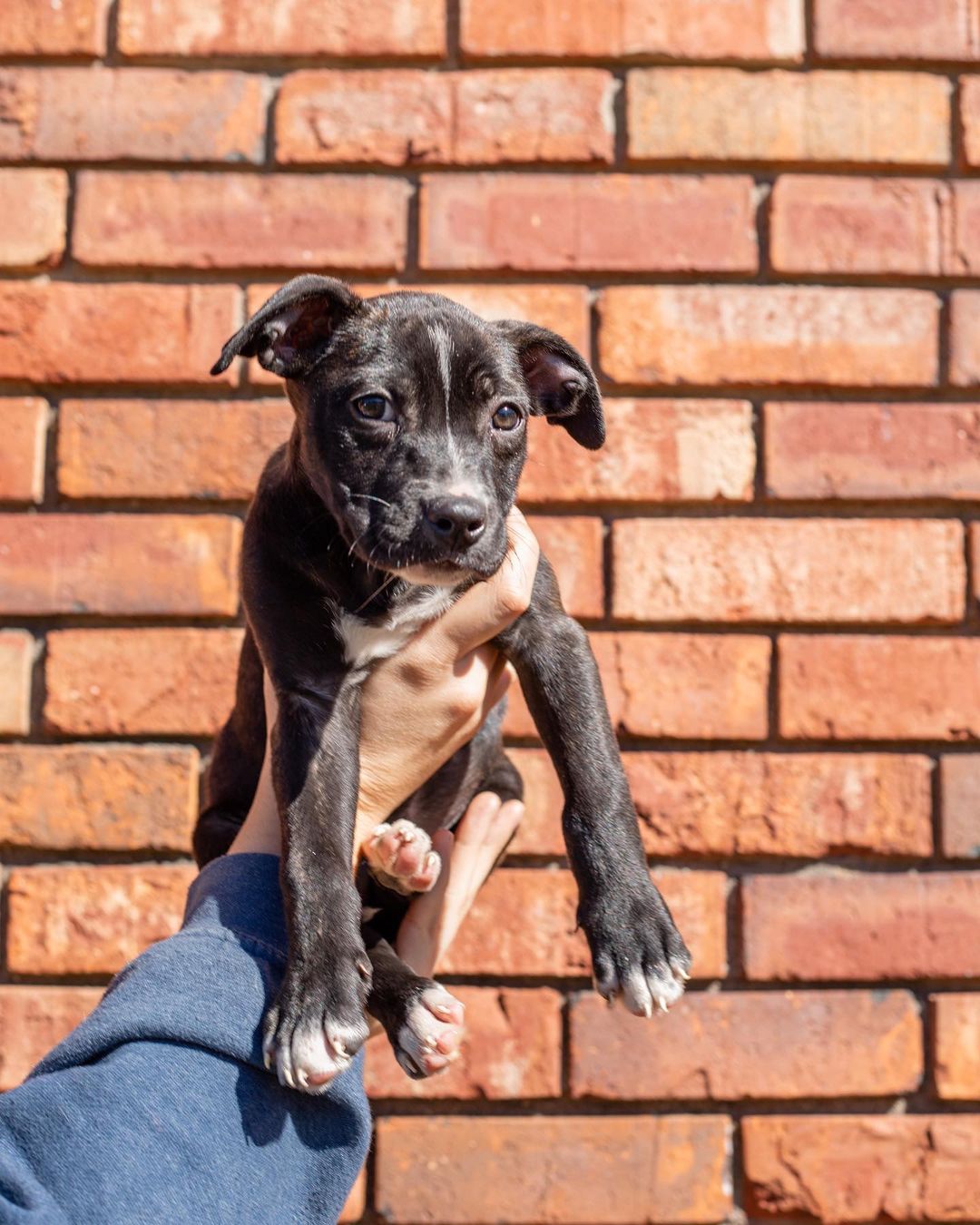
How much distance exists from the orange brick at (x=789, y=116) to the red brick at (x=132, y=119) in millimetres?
697

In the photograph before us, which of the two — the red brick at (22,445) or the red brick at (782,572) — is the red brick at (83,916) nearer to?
the red brick at (22,445)

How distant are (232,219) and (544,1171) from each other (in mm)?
1712

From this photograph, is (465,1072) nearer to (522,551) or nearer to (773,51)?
(522,551)

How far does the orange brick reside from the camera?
2088mm

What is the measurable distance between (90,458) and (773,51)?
1.40 m

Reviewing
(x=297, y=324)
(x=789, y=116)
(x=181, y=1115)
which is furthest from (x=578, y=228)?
(x=181, y=1115)

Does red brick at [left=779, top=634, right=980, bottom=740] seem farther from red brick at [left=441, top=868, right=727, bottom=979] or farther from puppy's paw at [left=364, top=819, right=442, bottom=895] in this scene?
puppy's paw at [left=364, top=819, right=442, bottom=895]

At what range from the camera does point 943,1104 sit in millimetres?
2010

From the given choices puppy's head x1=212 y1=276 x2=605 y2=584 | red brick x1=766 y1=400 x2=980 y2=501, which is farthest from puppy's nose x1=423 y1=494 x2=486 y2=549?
red brick x1=766 y1=400 x2=980 y2=501

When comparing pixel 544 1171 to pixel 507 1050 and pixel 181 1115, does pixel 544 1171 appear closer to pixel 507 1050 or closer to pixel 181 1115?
pixel 507 1050

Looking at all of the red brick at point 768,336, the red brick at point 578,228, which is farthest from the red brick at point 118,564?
the red brick at point 768,336

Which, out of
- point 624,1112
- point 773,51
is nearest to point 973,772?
point 624,1112

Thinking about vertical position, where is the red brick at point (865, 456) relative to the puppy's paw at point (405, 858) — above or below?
above

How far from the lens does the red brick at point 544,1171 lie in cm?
199
